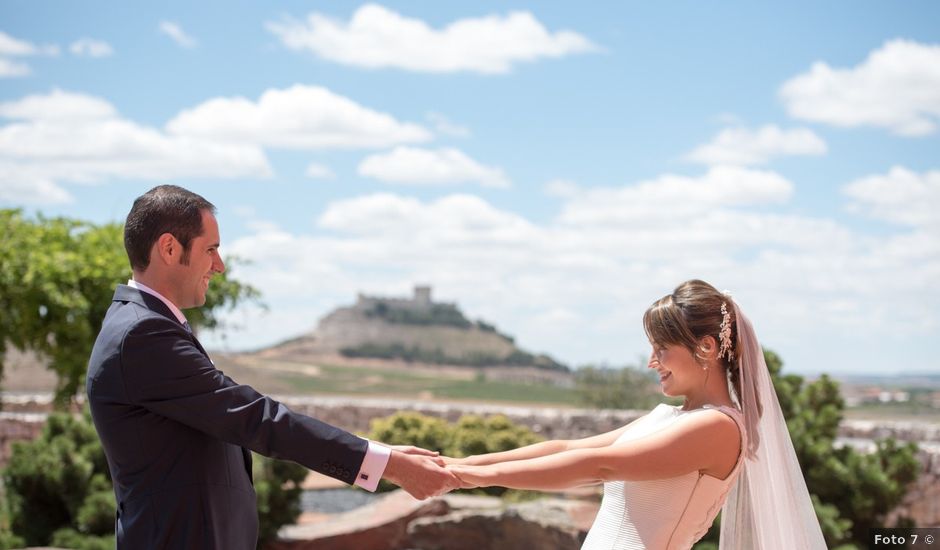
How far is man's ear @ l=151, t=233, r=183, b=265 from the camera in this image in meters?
2.84

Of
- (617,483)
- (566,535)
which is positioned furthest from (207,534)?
(566,535)

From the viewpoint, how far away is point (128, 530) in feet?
9.08

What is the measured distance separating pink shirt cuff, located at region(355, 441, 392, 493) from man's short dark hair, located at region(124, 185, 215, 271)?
81 centimetres

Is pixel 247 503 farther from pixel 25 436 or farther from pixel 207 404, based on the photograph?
pixel 25 436

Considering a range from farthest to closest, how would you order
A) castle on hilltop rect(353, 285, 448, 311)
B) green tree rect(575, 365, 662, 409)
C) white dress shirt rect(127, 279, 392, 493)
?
1. castle on hilltop rect(353, 285, 448, 311)
2. green tree rect(575, 365, 662, 409)
3. white dress shirt rect(127, 279, 392, 493)

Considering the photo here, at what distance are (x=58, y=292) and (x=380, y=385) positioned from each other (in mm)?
45424

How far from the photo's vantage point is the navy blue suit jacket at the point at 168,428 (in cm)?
275

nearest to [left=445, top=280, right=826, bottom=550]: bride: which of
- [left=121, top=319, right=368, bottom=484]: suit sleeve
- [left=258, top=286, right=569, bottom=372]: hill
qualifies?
[left=121, top=319, right=368, bottom=484]: suit sleeve

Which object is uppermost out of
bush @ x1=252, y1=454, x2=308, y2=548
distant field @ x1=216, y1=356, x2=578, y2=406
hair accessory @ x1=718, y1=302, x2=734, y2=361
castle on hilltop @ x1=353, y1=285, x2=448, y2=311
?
castle on hilltop @ x1=353, y1=285, x2=448, y2=311

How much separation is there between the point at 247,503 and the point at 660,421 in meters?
1.34

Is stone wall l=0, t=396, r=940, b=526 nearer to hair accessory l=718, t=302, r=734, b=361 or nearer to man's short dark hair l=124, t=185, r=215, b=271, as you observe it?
hair accessory l=718, t=302, r=734, b=361

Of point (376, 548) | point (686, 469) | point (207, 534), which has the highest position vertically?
point (686, 469)

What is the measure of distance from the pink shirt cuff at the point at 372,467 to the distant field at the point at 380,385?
31.2 metres

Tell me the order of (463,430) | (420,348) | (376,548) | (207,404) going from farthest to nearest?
1. (420,348)
2. (463,430)
3. (376,548)
4. (207,404)
